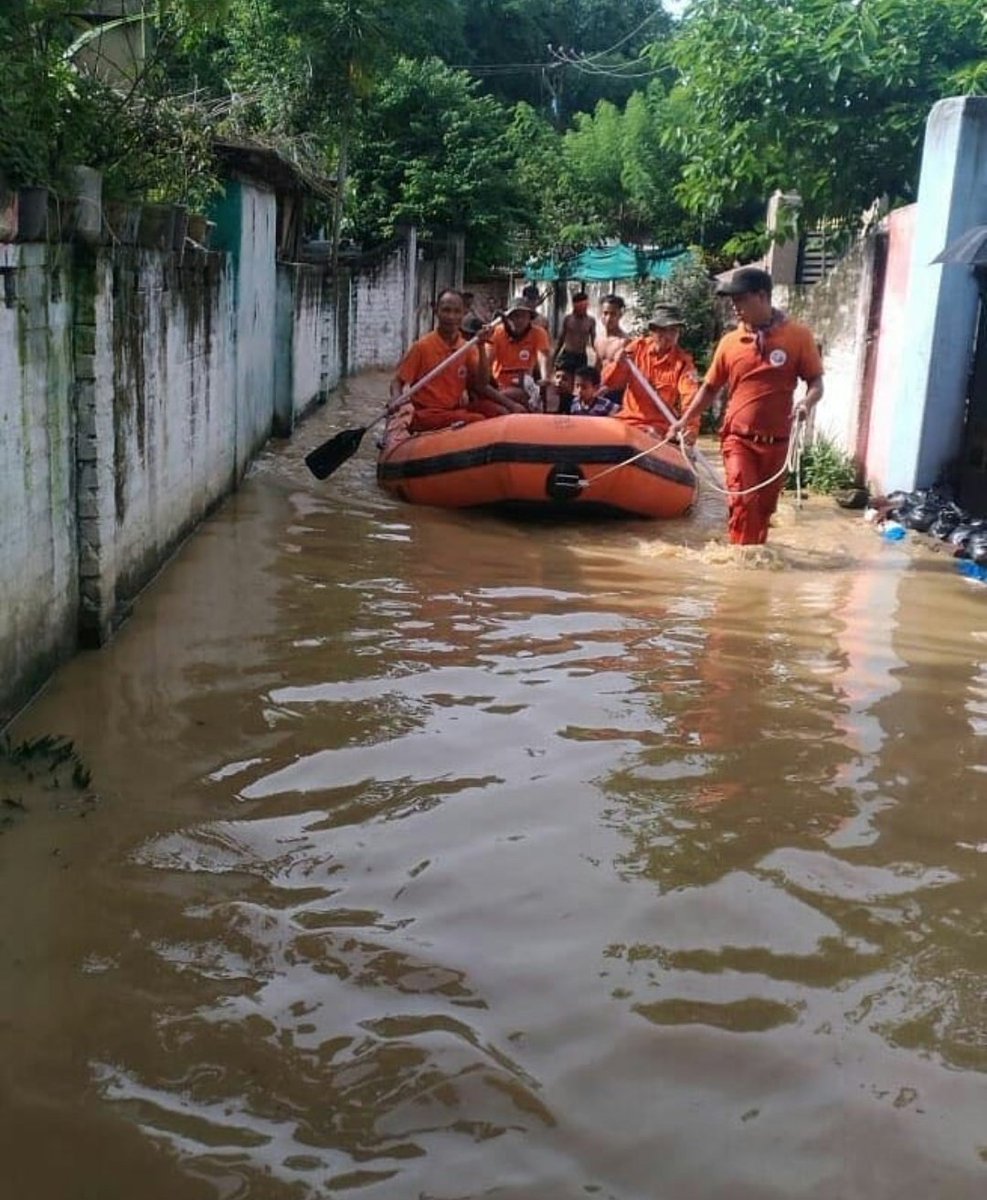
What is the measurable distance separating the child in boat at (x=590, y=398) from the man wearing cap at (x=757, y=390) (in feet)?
8.20

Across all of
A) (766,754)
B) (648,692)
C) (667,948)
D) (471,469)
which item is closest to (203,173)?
(471,469)

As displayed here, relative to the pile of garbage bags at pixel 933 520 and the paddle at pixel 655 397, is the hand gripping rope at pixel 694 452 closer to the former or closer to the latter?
the paddle at pixel 655 397

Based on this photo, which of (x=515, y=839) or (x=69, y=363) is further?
(x=69, y=363)

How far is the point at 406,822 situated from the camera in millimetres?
3848

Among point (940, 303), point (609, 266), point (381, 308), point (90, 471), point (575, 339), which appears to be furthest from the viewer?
point (609, 266)

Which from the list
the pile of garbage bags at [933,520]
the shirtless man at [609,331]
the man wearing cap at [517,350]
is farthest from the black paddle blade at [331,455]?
the pile of garbage bags at [933,520]

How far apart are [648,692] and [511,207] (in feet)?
70.5

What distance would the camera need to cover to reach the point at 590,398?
10641 millimetres

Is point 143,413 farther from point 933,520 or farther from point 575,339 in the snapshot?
point 575,339

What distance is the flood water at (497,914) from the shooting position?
247 centimetres

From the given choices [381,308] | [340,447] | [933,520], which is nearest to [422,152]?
[381,308]

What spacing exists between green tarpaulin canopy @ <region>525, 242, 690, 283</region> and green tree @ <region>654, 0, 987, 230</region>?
33.6 ft

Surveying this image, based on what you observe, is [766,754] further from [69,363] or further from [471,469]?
[471,469]

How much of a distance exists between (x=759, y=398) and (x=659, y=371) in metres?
2.56
